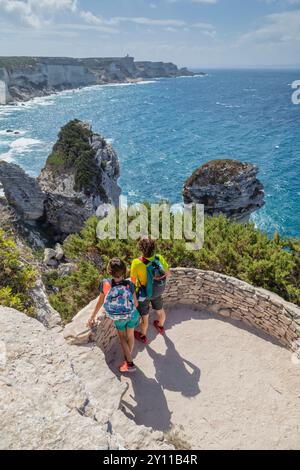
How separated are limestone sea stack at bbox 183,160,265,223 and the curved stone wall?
1542 cm

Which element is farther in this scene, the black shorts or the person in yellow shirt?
the black shorts

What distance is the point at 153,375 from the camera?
6.34 metres

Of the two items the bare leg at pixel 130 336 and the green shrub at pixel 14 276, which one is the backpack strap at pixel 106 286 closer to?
the bare leg at pixel 130 336

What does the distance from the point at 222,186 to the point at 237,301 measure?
52.7ft

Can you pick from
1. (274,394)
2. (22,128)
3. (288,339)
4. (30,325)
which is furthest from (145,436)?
(22,128)

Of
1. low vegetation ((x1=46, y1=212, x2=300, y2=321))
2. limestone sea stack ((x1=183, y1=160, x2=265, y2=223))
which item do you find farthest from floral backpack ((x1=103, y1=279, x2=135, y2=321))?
limestone sea stack ((x1=183, y1=160, x2=265, y2=223))

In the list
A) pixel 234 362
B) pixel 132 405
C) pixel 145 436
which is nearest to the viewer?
pixel 145 436

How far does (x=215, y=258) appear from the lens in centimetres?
863

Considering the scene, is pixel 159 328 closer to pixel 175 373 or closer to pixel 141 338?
pixel 141 338

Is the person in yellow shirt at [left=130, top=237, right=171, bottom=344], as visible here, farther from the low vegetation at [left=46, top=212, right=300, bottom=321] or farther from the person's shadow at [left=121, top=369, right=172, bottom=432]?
the low vegetation at [left=46, top=212, right=300, bottom=321]

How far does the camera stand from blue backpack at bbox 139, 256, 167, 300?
630cm

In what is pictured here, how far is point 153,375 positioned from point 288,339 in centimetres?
289

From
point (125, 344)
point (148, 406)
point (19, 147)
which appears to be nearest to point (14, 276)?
point (125, 344)

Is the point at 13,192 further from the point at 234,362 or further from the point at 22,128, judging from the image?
the point at 22,128
